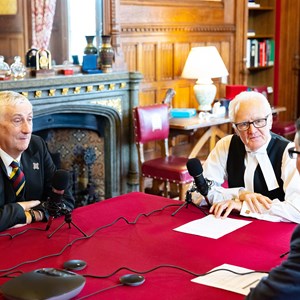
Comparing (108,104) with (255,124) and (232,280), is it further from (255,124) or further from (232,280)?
(232,280)

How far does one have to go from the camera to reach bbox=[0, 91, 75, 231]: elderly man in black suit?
2.74 m

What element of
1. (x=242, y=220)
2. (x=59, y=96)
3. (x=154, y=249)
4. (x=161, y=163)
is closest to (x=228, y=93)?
(x=161, y=163)

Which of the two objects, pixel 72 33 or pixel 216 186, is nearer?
pixel 216 186

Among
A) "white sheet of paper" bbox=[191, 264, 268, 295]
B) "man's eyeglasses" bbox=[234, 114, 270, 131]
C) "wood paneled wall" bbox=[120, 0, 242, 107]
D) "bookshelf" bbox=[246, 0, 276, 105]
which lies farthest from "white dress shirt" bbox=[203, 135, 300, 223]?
"bookshelf" bbox=[246, 0, 276, 105]

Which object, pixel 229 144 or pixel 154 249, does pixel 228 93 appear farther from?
pixel 154 249

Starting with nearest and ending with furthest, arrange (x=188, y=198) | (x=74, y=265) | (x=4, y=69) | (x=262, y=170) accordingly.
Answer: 1. (x=74, y=265)
2. (x=188, y=198)
3. (x=262, y=170)
4. (x=4, y=69)

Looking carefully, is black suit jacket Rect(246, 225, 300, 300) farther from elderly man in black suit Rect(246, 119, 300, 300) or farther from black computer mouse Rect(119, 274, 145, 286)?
black computer mouse Rect(119, 274, 145, 286)

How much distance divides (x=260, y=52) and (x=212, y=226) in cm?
529

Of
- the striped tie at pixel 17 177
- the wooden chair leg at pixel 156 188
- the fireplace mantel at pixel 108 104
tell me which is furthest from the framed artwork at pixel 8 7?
the striped tie at pixel 17 177

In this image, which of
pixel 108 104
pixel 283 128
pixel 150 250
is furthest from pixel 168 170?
pixel 150 250

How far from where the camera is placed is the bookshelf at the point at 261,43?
7.30 m

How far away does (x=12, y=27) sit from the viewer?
15.0 ft

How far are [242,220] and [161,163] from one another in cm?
257

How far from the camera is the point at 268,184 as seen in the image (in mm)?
2816
